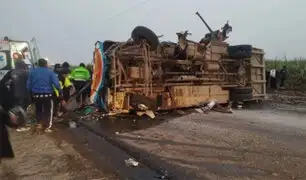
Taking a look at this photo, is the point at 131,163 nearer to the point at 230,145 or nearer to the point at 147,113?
the point at 230,145

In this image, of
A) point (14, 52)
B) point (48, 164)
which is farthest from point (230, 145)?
point (14, 52)

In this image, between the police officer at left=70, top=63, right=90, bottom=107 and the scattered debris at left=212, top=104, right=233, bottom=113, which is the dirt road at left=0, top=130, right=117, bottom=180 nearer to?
the police officer at left=70, top=63, right=90, bottom=107

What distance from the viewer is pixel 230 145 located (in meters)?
5.36

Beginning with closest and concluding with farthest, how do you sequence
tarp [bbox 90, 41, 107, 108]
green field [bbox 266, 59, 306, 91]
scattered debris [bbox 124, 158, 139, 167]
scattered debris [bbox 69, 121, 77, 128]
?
scattered debris [bbox 124, 158, 139, 167]
scattered debris [bbox 69, 121, 77, 128]
tarp [bbox 90, 41, 107, 108]
green field [bbox 266, 59, 306, 91]

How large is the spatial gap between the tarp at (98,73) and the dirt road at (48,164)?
9.57ft

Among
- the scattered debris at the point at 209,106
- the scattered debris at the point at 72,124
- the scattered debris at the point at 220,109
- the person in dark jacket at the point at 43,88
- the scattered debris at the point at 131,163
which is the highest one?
the person in dark jacket at the point at 43,88

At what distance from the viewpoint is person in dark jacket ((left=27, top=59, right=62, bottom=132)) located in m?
6.88

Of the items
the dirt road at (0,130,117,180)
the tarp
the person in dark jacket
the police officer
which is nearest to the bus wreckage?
the tarp

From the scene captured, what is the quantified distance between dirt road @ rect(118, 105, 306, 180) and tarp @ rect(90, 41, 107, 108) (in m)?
2.18

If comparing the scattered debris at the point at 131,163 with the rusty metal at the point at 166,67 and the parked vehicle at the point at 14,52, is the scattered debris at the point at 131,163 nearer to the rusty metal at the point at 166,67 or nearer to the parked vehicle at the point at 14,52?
the rusty metal at the point at 166,67

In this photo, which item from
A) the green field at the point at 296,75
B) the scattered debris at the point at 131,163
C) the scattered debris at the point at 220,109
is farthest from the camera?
the green field at the point at 296,75

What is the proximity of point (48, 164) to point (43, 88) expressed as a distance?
2.92 m

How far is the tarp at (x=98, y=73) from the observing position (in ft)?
27.2

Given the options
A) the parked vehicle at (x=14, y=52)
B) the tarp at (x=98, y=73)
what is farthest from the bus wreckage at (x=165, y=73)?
the parked vehicle at (x=14, y=52)
